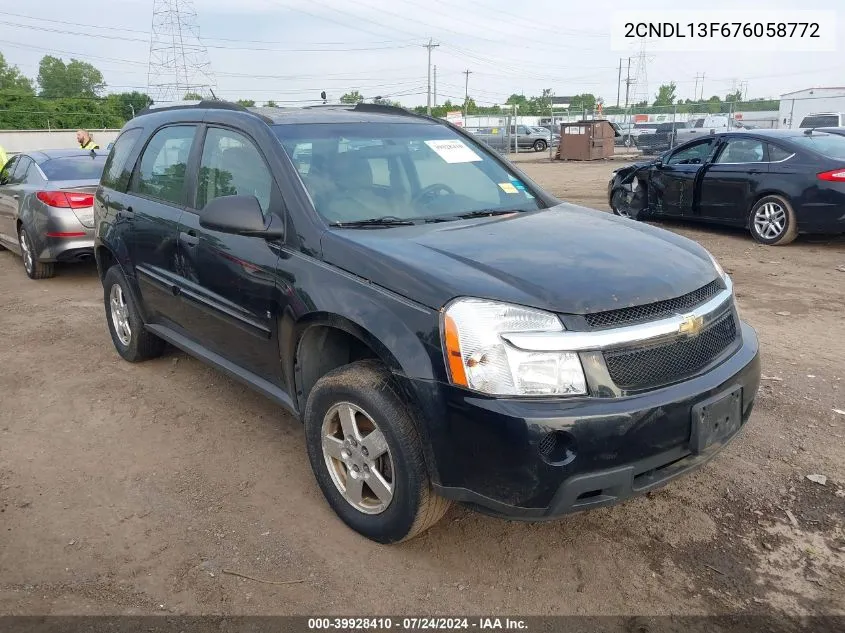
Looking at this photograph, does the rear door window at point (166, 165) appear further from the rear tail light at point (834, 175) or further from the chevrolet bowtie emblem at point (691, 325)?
the rear tail light at point (834, 175)

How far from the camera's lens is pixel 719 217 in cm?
981

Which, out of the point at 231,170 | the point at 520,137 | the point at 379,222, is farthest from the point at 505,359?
the point at 520,137

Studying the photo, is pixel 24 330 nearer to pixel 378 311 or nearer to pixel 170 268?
pixel 170 268

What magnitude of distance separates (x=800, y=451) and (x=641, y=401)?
6.08ft

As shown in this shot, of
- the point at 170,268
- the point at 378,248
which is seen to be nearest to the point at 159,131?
the point at 170,268

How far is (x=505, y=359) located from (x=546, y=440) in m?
0.32

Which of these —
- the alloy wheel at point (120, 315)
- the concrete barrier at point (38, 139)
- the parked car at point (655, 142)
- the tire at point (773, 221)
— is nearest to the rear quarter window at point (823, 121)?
the parked car at point (655, 142)

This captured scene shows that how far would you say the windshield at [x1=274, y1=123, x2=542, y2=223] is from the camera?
3.38 m

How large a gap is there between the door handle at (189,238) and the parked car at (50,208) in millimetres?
4381

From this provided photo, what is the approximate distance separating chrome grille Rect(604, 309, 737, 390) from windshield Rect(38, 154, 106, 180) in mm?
7504

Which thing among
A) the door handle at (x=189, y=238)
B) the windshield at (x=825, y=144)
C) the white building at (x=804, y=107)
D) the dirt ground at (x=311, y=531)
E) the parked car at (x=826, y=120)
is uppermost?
the white building at (x=804, y=107)

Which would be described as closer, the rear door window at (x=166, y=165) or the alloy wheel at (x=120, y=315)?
the rear door window at (x=166, y=165)

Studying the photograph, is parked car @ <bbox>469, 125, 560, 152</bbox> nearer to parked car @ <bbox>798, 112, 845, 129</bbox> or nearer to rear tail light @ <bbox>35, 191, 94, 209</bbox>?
parked car @ <bbox>798, 112, 845, 129</bbox>

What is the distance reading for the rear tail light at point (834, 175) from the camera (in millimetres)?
8336
